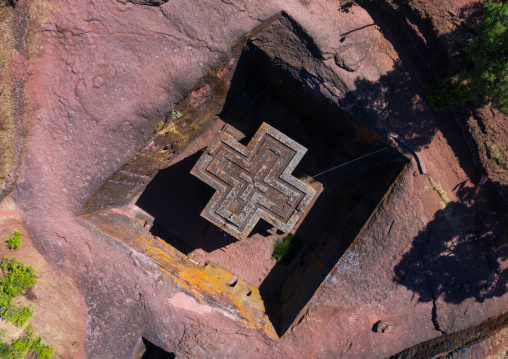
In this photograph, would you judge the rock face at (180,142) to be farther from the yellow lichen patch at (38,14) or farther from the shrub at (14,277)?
the shrub at (14,277)

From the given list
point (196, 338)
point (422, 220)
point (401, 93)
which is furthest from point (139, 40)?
point (422, 220)

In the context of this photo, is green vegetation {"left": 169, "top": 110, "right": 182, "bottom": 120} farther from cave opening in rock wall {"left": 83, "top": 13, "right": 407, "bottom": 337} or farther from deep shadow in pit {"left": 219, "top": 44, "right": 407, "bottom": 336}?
deep shadow in pit {"left": 219, "top": 44, "right": 407, "bottom": 336}

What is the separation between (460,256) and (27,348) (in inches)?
289

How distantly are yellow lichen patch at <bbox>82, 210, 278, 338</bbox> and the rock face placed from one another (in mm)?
85

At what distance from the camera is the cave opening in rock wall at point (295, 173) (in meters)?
4.97

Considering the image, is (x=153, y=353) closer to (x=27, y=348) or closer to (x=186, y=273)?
(x=186, y=273)

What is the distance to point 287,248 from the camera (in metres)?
6.48

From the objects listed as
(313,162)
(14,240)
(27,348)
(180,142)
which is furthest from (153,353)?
(313,162)

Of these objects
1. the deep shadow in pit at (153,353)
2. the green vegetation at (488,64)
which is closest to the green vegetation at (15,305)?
the deep shadow in pit at (153,353)

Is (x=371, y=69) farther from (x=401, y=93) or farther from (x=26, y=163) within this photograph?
(x=26, y=163)

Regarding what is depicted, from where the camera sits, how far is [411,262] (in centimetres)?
520

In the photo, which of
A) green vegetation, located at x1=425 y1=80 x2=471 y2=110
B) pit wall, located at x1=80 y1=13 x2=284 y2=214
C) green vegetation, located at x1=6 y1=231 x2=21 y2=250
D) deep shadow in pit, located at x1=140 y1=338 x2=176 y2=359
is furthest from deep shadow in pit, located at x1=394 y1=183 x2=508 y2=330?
green vegetation, located at x1=6 y1=231 x2=21 y2=250

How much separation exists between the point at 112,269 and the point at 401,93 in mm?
5601

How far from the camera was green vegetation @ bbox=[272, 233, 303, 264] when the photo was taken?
647 centimetres
